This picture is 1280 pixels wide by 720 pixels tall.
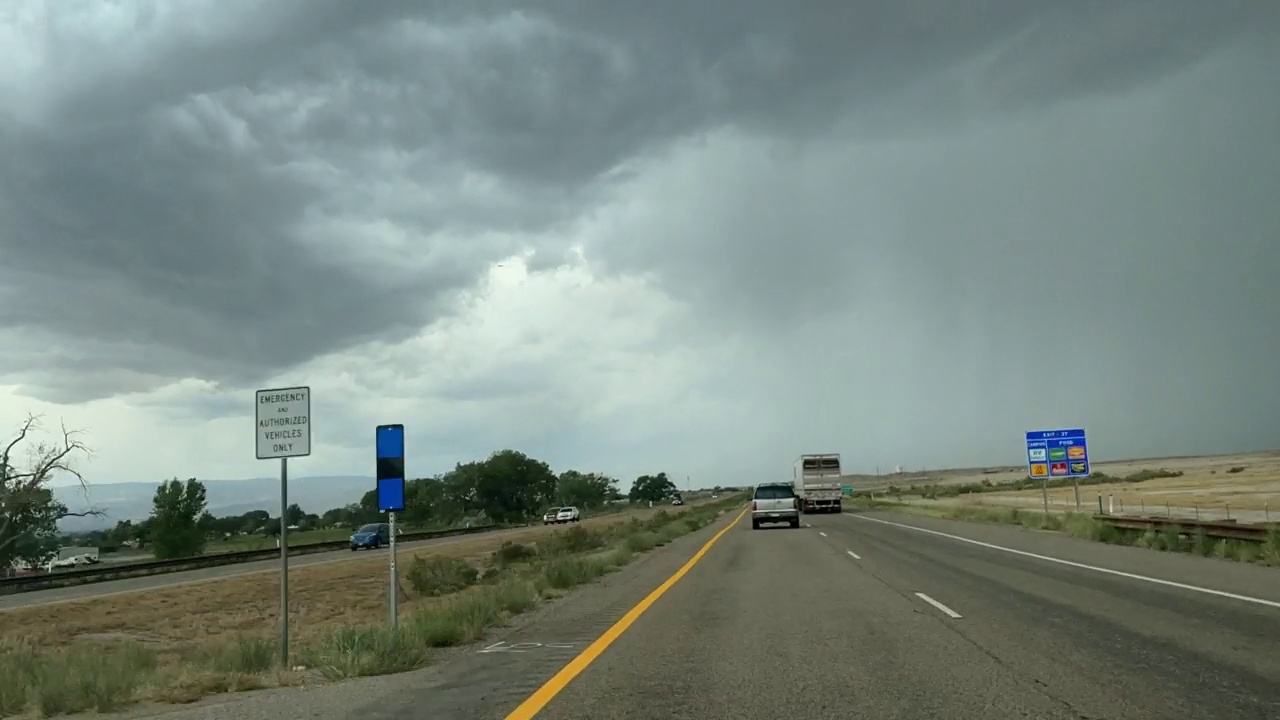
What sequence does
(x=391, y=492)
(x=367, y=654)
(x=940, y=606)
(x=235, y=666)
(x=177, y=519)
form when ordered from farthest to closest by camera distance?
(x=177, y=519), (x=940, y=606), (x=391, y=492), (x=235, y=666), (x=367, y=654)

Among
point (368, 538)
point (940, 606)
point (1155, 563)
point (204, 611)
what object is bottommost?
point (204, 611)

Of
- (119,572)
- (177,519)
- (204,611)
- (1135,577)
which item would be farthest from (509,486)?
(1135,577)

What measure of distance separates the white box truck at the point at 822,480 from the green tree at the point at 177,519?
60.3m

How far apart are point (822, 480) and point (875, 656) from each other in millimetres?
57544

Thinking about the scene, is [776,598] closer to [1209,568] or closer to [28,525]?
[1209,568]

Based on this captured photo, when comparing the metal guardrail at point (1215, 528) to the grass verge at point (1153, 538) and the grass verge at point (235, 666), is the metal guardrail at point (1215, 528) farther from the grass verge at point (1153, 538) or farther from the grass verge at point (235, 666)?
the grass verge at point (235, 666)

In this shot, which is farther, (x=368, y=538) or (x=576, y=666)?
(x=368, y=538)

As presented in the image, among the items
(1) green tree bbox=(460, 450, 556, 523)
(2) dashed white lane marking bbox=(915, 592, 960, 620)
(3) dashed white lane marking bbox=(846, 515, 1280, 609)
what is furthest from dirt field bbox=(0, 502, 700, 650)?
(1) green tree bbox=(460, 450, 556, 523)

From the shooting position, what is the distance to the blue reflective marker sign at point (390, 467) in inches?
480

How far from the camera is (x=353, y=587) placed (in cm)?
3209

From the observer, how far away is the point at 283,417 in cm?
1141

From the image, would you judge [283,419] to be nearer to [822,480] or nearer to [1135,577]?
[1135,577]

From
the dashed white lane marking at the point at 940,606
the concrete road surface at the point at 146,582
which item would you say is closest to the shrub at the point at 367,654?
the dashed white lane marking at the point at 940,606

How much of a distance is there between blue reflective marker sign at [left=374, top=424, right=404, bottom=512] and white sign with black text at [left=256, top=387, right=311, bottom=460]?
1.21 meters
